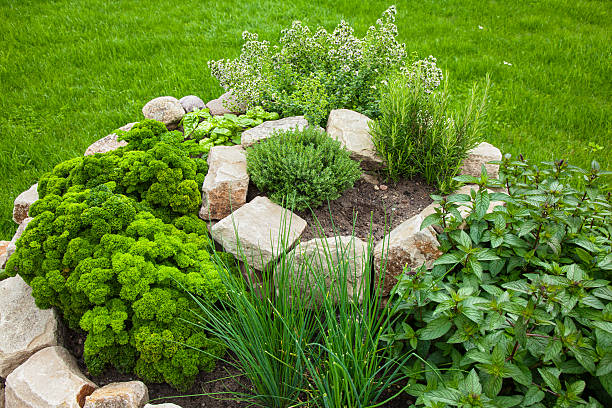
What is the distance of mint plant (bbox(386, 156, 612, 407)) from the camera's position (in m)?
1.77

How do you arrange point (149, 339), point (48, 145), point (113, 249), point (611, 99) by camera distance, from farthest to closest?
point (611, 99) < point (48, 145) < point (113, 249) < point (149, 339)

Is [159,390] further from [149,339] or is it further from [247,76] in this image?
[247,76]

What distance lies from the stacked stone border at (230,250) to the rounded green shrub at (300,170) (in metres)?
0.12

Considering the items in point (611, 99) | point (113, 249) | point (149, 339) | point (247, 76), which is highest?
point (247, 76)

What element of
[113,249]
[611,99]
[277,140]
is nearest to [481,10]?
[611,99]

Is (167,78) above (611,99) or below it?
above

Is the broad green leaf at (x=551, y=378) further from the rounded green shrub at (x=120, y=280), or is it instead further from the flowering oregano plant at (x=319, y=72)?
the flowering oregano plant at (x=319, y=72)

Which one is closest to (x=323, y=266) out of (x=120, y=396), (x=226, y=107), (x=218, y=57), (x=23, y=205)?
(x=120, y=396)

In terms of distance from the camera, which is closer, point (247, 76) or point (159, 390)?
point (159, 390)

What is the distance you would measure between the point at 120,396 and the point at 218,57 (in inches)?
196

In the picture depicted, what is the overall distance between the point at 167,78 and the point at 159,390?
4.36 metres

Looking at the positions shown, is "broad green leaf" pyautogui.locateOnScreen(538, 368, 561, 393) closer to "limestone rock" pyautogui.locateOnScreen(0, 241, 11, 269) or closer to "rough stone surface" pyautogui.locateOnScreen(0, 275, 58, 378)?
"rough stone surface" pyautogui.locateOnScreen(0, 275, 58, 378)

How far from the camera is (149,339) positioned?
2.27 m

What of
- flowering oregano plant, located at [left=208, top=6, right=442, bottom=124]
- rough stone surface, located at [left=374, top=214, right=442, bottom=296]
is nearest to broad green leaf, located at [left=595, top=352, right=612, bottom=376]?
rough stone surface, located at [left=374, top=214, right=442, bottom=296]
